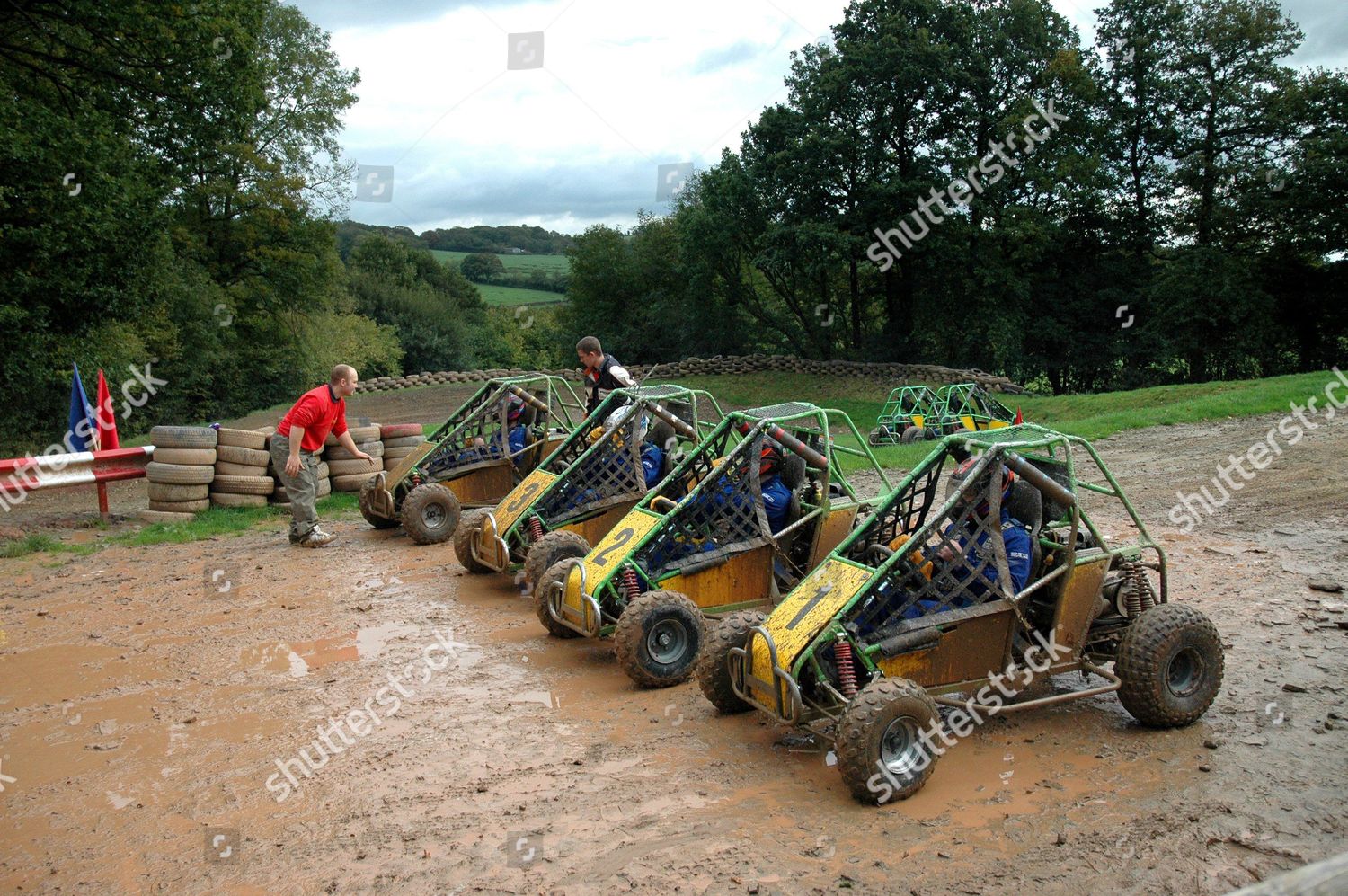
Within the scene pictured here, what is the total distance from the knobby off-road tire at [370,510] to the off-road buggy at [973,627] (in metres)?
6.63

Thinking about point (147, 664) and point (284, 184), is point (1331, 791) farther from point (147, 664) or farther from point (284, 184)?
point (284, 184)

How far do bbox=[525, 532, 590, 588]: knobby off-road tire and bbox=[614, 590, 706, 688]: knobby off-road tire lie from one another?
147 cm

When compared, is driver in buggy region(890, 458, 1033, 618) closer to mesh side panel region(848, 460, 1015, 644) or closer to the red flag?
mesh side panel region(848, 460, 1015, 644)

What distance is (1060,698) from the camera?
5.08m

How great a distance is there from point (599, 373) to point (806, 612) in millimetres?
5262

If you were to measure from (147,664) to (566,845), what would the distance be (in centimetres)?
417

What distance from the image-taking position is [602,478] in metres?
8.63

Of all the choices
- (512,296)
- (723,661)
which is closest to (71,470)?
(723,661)

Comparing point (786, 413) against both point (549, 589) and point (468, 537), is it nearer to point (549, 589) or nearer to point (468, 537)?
point (549, 589)

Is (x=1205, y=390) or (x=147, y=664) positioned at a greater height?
(x=1205, y=390)

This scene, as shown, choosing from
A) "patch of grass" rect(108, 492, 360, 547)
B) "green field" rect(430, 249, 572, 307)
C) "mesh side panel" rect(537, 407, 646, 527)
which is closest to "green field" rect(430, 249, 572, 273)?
"green field" rect(430, 249, 572, 307)

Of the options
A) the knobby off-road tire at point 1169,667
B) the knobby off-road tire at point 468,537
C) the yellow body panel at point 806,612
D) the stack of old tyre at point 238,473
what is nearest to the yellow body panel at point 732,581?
the yellow body panel at point 806,612

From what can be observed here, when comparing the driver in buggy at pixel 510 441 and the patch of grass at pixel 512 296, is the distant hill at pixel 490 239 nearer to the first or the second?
the patch of grass at pixel 512 296

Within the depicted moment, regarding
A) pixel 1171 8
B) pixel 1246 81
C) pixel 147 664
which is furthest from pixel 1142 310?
pixel 147 664
